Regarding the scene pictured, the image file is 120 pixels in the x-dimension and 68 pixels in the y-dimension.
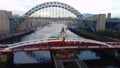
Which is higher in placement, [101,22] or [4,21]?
[4,21]

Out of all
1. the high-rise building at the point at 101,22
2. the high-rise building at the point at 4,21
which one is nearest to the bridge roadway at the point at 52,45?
the high-rise building at the point at 4,21

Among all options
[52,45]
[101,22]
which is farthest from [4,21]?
[52,45]

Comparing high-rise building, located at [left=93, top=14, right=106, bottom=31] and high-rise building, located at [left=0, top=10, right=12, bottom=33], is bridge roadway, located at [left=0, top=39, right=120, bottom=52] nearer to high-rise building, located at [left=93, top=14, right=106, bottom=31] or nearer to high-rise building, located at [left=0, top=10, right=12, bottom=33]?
high-rise building, located at [left=0, top=10, right=12, bottom=33]

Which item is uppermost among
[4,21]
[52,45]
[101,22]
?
[4,21]

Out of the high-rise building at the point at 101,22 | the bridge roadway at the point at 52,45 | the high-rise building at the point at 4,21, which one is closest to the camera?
the bridge roadway at the point at 52,45

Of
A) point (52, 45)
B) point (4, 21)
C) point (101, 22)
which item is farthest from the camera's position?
point (101, 22)

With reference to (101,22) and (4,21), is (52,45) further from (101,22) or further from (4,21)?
(101,22)

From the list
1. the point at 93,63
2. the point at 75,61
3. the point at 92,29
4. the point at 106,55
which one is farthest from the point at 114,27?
the point at 75,61

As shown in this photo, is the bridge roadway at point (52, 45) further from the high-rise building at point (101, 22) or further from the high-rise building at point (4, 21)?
the high-rise building at point (101, 22)

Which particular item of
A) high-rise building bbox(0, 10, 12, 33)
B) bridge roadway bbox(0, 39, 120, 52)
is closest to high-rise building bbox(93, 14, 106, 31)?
high-rise building bbox(0, 10, 12, 33)

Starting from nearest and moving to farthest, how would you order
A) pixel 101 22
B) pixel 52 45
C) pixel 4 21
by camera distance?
pixel 52 45 < pixel 4 21 < pixel 101 22

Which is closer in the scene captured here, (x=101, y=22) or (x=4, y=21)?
(x=4, y=21)

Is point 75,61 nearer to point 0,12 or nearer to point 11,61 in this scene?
point 11,61
